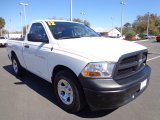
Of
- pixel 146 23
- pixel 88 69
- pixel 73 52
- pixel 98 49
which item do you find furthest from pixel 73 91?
pixel 146 23

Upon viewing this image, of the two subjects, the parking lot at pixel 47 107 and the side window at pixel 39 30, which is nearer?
the parking lot at pixel 47 107

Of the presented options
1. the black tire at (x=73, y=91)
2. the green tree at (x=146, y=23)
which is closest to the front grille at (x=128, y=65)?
the black tire at (x=73, y=91)

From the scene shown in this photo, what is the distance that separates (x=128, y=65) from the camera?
3.61 metres

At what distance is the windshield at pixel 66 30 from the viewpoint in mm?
4703

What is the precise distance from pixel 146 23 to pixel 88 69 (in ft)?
Answer: 301

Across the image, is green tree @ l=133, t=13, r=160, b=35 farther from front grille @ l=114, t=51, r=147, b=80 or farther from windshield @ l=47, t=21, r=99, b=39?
front grille @ l=114, t=51, r=147, b=80

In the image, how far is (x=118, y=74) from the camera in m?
3.50

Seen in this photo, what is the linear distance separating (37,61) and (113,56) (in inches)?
87.7

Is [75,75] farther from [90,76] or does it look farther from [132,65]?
[132,65]

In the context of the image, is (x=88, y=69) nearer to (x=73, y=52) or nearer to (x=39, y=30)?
(x=73, y=52)

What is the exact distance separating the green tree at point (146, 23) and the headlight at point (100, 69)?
91568 millimetres

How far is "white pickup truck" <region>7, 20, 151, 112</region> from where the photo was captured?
3.36 m

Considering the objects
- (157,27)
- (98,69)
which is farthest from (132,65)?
(157,27)

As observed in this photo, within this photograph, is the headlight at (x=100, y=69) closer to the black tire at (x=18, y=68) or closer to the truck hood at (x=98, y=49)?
the truck hood at (x=98, y=49)
